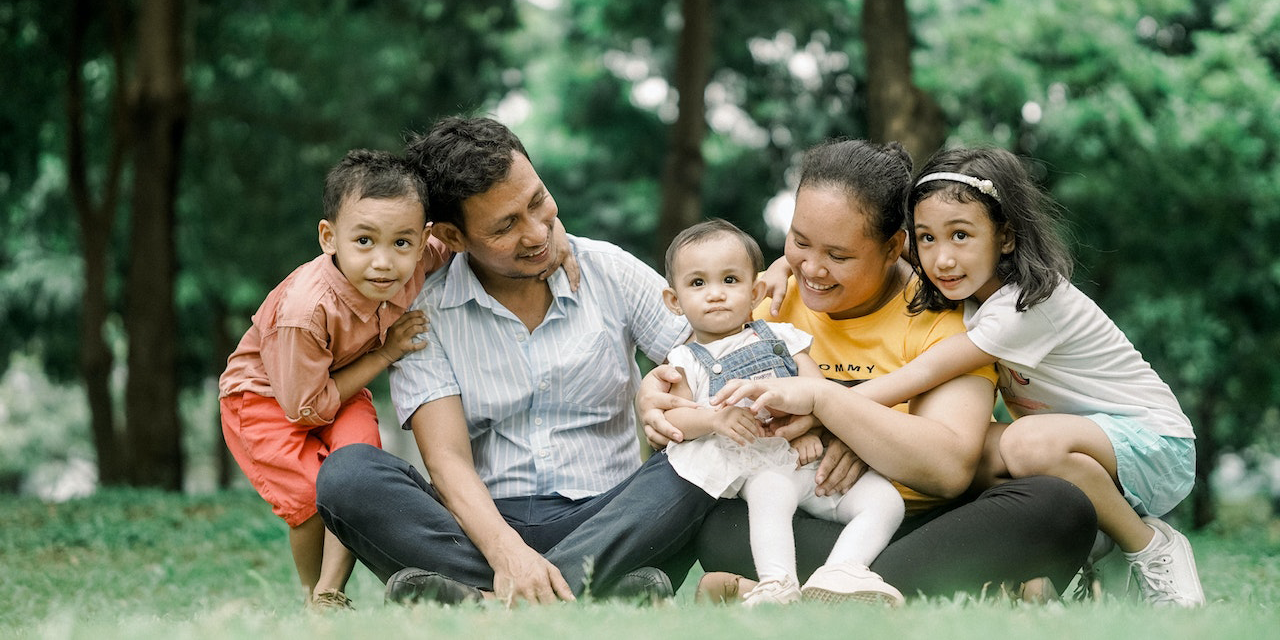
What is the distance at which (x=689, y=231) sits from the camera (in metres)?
3.89

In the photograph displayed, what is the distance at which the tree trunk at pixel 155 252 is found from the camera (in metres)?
10.2

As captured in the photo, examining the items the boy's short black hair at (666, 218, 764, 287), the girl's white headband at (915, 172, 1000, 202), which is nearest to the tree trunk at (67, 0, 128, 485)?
the boy's short black hair at (666, 218, 764, 287)

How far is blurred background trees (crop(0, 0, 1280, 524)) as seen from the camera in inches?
428

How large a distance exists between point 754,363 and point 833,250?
1.35 ft

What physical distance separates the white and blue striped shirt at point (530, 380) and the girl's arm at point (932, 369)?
0.78 m

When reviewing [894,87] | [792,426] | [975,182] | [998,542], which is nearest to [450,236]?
[792,426]

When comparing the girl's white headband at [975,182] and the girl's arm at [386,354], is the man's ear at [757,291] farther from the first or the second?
the girl's arm at [386,354]

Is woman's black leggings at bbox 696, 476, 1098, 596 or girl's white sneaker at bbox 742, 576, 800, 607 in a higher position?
woman's black leggings at bbox 696, 476, 1098, 596

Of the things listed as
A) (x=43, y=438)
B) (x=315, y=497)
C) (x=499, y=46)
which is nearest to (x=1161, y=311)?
(x=499, y=46)

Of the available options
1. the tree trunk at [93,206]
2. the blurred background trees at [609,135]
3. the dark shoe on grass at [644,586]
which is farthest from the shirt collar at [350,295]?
the tree trunk at [93,206]

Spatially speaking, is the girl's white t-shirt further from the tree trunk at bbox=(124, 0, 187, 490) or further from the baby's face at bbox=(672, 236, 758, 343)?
the tree trunk at bbox=(124, 0, 187, 490)

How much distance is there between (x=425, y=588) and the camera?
135 inches

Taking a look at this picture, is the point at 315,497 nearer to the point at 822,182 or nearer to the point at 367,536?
the point at 367,536

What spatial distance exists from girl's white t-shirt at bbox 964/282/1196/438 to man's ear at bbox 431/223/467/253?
1.59 metres
